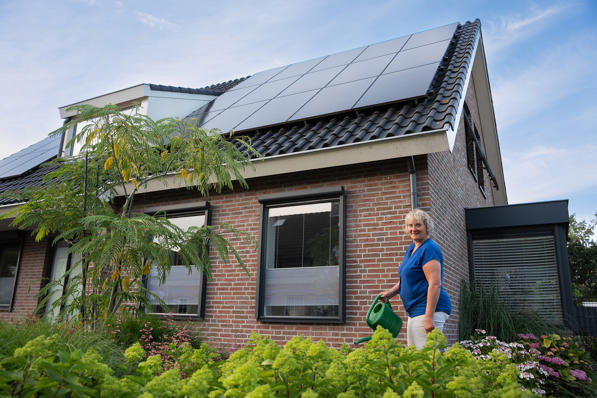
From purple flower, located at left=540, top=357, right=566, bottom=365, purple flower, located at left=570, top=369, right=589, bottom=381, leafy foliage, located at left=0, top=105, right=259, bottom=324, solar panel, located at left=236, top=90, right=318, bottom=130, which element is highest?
solar panel, located at left=236, top=90, right=318, bottom=130

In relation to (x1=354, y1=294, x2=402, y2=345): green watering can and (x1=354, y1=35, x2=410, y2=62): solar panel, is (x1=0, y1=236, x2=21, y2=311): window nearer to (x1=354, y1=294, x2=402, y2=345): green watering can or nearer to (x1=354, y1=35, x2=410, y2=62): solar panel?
(x1=354, y1=35, x2=410, y2=62): solar panel

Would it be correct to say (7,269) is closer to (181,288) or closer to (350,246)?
(181,288)

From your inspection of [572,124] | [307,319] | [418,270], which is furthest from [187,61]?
[572,124]

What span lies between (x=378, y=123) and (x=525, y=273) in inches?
153

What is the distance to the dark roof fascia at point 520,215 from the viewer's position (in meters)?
7.52

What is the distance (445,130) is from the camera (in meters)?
5.29

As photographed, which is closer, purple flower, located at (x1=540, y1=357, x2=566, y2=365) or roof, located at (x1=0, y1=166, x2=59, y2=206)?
purple flower, located at (x1=540, y1=357, x2=566, y2=365)

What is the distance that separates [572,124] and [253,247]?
2532 centimetres

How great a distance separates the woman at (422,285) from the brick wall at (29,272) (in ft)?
28.6

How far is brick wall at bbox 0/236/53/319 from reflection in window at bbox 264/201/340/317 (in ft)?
20.1

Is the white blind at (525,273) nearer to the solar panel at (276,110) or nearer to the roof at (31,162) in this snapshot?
the solar panel at (276,110)

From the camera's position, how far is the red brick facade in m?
5.86

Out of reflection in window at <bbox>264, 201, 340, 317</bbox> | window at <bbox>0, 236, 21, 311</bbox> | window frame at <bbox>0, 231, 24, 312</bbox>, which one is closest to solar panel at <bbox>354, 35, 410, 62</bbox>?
reflection in window at <bbox>264, 201, 340, 317</bbox>

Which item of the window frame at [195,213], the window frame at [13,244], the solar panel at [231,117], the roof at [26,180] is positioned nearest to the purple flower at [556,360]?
the window frame at [195,213]
